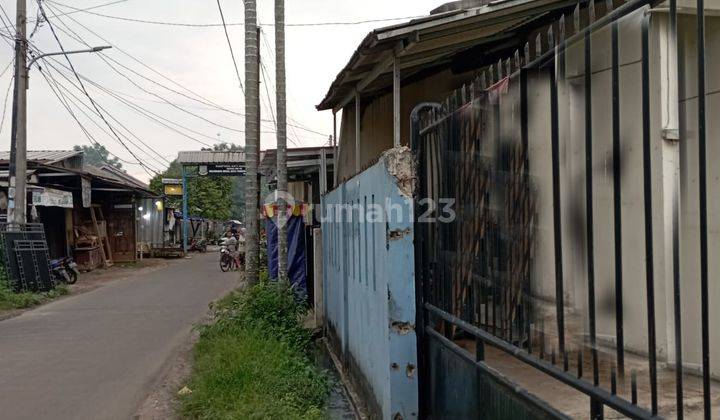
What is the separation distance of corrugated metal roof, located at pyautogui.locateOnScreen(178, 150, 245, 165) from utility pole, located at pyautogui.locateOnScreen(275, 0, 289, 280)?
19.3 meters

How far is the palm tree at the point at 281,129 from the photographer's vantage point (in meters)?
9.44

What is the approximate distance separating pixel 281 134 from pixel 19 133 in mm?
8299

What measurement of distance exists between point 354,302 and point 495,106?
3352 mm

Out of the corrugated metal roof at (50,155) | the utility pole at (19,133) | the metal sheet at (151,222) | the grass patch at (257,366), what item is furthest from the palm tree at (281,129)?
the metal sheet at (151,222)

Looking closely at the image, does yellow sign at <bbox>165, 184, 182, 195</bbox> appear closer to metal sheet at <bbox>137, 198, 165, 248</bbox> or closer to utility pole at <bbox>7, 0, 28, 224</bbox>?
metal sheet at <bbox>137, 198, 165, 248</bbox>

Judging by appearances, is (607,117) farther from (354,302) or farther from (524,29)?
(524,29)

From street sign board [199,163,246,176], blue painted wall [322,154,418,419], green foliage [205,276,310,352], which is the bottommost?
green foliage [205,276,310,352]

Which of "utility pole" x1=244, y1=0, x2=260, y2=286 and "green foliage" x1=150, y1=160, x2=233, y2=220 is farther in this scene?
"green foliage" x1=150, y1=160, x2=233, y2=220

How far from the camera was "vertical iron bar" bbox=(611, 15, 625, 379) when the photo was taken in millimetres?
1786

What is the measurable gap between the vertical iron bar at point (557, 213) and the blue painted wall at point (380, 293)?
1693 millimetres

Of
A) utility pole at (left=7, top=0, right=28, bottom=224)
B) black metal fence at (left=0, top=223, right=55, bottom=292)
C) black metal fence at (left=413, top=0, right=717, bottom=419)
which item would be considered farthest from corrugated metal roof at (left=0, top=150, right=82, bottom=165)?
black metal fence at (left=413, top=0, right=717, bottom=419)

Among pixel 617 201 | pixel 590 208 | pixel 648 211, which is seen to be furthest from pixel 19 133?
pixel 648 211

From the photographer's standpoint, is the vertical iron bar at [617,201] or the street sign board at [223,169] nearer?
the vertical iron bar at [617,201]

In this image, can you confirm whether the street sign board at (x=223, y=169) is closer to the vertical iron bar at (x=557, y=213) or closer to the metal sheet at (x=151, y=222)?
the metal sheet at (x=151, y=222)
